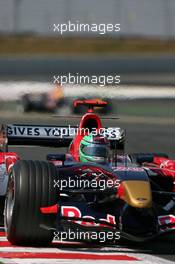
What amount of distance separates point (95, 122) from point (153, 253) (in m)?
3.31

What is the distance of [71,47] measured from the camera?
60.7m

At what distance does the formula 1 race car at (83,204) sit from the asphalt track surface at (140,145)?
168 millimetres

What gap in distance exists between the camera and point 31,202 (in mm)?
10664

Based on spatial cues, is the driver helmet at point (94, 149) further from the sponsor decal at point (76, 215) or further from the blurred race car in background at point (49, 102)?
the blurred race car in background at point (49, 102)

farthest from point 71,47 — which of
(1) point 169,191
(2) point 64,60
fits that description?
(1) point 169,191

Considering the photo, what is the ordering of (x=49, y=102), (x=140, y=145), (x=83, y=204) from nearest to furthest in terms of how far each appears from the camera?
(x=83, y=204) → (x=140, y=145) → (x=49, y=102)

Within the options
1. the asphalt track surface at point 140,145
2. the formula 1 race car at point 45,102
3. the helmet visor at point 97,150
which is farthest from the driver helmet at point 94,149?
the formula 1 race car at point 45,102

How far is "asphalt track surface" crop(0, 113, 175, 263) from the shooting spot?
1073cm

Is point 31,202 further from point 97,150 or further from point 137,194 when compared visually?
point 97,150

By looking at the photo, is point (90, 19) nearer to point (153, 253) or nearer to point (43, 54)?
point (153, 253)

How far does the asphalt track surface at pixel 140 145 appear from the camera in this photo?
10.7 metres

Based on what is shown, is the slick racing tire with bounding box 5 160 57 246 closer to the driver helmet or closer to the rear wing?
the driver helmet

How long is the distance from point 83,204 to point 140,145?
1003cm

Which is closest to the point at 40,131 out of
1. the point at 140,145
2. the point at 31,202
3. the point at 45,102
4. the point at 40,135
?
the point at 40,135
